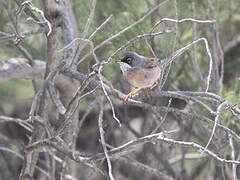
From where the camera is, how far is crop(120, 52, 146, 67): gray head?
352 centimetres

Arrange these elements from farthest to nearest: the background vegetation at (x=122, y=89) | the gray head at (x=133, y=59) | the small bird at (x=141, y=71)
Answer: the small bird at (x=141, y=71) < the gray head at (x=133, y=59) < the background vegetation at (x=122, y=89)

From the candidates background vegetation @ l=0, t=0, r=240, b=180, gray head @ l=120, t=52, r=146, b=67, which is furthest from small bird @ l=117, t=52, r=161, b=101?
background vegetation @ l=0, t=0, r=240, b=180

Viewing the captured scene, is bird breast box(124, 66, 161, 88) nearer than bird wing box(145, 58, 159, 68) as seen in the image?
No

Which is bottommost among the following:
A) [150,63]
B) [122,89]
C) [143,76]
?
[122,89]

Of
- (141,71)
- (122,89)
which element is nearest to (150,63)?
(141,71)

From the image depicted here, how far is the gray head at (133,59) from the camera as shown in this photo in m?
3.52

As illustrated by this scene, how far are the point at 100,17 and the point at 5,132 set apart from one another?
2.91 meters

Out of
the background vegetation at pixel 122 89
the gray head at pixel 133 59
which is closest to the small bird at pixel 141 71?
the gray head at pixel 133 59

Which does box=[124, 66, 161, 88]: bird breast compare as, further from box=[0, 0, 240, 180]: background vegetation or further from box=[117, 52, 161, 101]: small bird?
box=[0, 0, 240, 180]: background vegetation

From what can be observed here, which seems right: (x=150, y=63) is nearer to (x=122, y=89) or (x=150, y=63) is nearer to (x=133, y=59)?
(x=133, y=59)

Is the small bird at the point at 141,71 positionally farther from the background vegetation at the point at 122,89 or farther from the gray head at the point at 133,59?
the background vegetation at the point at 122,89

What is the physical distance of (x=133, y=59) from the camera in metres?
3.59

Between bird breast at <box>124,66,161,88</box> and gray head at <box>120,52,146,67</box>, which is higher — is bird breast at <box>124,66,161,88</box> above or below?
below

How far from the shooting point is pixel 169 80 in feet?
A: 14.0
